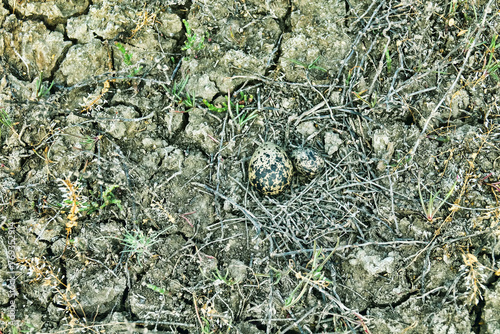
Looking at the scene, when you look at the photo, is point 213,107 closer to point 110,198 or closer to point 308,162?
point 308,162

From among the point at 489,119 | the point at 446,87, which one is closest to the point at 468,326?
the point at 489,119

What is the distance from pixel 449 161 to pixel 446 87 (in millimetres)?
590

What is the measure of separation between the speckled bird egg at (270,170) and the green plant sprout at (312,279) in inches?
19.5

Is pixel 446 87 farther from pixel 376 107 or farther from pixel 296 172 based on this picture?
pixel 296 172

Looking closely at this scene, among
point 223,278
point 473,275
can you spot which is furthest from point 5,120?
point 473,275

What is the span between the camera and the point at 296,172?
8.83ft

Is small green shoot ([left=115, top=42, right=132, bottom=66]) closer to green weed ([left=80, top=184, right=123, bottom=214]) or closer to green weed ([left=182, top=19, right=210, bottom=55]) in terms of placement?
green weed ([left=182, top=19, right=210, bottom=55])

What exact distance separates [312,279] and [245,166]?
3.10ft

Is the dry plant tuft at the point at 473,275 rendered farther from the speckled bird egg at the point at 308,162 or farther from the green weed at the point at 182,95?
the green weed at the point at 182,95

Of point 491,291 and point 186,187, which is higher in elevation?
point 186,187

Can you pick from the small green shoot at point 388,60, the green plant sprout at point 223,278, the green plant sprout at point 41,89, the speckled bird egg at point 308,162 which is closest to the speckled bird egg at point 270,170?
the speckled bird egg at point 308,162

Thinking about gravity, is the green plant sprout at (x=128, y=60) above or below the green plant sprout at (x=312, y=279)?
above

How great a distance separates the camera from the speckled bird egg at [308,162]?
253cm

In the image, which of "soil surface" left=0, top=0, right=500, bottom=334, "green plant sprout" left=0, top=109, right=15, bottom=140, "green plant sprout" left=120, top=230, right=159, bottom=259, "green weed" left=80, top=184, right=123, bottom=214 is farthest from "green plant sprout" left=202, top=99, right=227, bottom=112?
"green plant sprout" left=0, top=109, right=15, bottom=140
